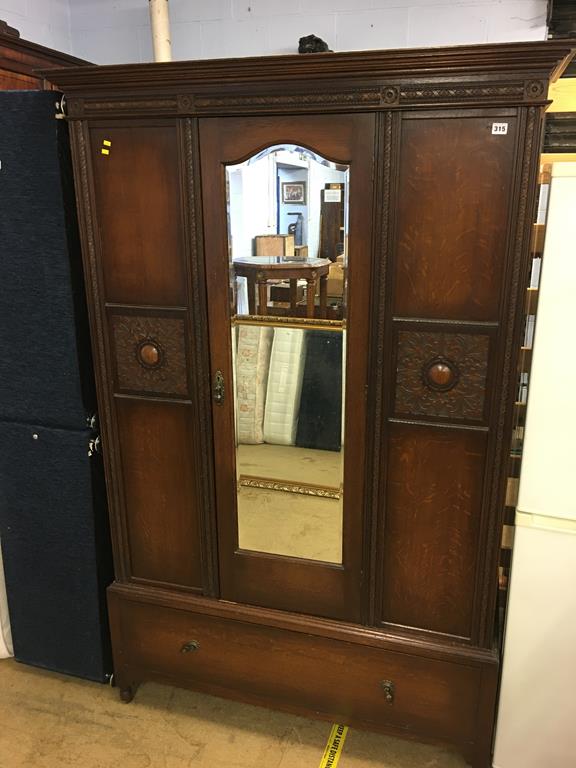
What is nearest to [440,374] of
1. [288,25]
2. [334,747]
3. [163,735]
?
[334,747]

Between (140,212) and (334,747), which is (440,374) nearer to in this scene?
(140,212)

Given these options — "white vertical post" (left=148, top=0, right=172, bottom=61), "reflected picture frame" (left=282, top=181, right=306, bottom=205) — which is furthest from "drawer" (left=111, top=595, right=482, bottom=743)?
"white vertical post" (left=148, top=0, right=172, bottom=61)

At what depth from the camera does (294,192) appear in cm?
151

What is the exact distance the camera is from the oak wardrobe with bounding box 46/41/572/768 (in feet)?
4.62

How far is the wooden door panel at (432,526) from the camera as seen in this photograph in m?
1.58

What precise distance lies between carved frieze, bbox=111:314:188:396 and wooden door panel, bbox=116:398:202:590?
0.18 ft

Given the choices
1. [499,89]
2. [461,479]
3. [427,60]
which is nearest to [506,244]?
[499,89]

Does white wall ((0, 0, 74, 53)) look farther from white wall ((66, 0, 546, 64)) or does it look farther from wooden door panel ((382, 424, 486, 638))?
wooden door panel ((382, 424, 486, 638))

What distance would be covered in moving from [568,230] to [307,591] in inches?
46.0

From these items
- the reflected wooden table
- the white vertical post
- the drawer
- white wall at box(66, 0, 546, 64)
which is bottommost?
the drawer

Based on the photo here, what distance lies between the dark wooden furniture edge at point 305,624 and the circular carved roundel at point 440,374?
0.72 meters

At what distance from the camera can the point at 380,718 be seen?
1.81 meters

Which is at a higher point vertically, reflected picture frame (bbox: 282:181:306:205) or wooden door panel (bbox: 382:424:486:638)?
reflected picture frame (bbox: 282:181:306:205)

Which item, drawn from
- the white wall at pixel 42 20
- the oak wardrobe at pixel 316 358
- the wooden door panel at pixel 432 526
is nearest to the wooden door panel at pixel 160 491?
the oak wardrobe at pixel 316 358
